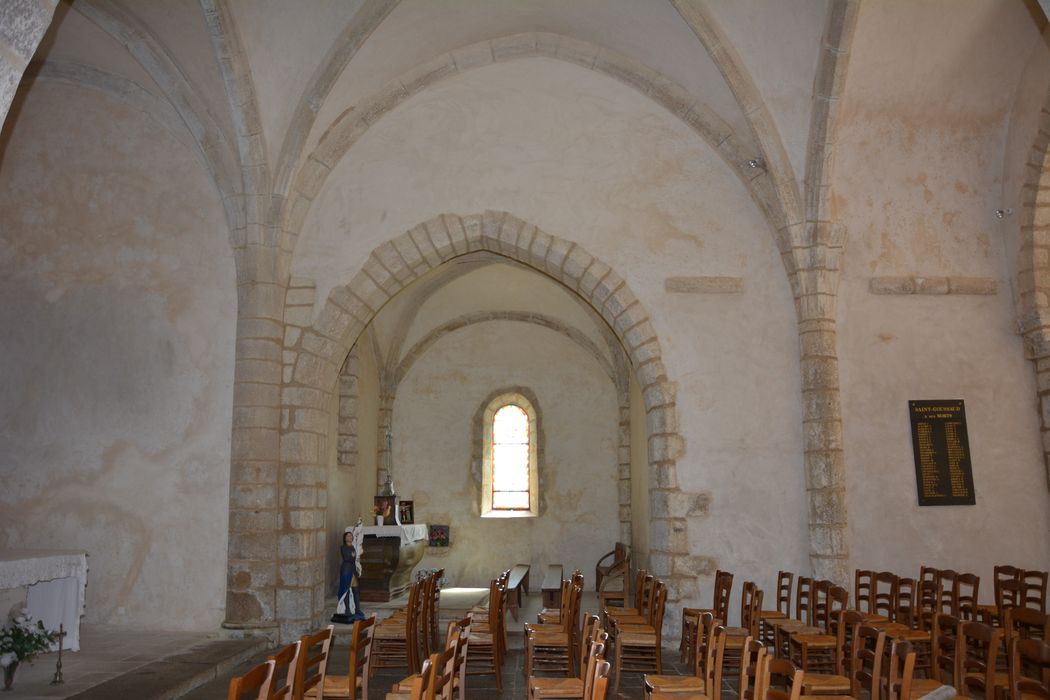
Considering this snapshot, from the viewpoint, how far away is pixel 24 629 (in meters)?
5.39

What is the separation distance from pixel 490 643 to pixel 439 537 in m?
7.61

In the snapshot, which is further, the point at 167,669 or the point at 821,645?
the point at 167,669

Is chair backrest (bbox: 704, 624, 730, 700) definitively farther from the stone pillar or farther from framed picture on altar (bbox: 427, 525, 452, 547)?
framed picture on altar (bbox: 427, 525, 452, 547)

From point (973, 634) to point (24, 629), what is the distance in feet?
17.9

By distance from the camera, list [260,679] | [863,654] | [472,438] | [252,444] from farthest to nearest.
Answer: [472,438], [252,444], [863,654], [260,679]

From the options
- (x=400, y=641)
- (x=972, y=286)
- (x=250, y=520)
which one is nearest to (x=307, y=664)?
(x=400, y=641)

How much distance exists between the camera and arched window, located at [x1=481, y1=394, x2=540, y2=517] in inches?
549

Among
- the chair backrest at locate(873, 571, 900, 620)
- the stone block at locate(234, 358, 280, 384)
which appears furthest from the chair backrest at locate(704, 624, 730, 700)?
the stone block at locate(234, 358, 280, 384)

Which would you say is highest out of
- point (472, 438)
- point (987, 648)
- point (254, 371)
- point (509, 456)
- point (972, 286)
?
point (972, 286)

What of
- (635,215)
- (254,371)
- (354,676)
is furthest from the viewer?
(635,215)

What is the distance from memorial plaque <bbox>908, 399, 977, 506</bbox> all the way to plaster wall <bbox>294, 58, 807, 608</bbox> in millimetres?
1119

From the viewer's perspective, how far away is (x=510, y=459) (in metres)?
14.1

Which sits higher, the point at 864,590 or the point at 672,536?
the point at 672,536

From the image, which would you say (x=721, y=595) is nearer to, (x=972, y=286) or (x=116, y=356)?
(x=972, y=286)
